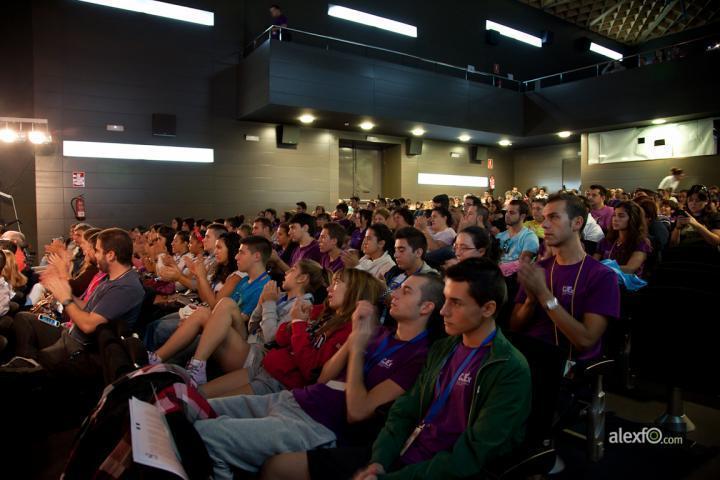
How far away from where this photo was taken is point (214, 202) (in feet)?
35.1

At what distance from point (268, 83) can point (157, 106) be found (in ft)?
8.55

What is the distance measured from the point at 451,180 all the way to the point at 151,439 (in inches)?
520

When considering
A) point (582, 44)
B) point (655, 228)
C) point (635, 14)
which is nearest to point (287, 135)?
point (655, 228)

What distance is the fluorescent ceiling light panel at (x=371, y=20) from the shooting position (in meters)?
11.5

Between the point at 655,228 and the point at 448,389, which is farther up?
the point at 655,228

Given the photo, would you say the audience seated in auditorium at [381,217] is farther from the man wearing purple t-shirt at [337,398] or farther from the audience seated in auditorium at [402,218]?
the man wearing purple t-shirt at [337,398]

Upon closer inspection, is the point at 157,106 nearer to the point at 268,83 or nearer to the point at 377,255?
the point at 268,83

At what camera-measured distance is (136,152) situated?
9.88 metres

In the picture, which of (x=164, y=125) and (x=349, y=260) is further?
(x=164, y=125)

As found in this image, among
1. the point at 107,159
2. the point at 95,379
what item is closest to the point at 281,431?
the point at 95,379

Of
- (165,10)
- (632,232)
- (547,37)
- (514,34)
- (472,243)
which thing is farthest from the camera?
(547,37)

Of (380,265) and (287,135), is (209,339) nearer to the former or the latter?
(380,265)

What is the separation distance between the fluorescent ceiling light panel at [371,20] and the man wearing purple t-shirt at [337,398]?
35.9 feet

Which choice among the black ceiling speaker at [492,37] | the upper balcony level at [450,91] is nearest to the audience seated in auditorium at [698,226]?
the upper balcony level at [450,91]
